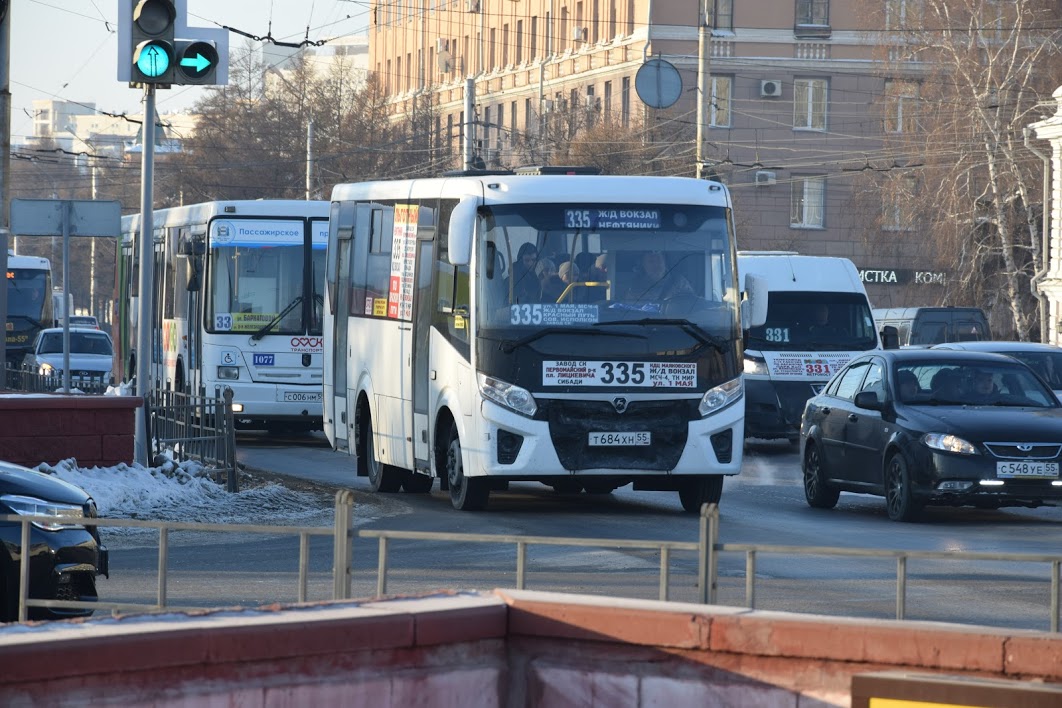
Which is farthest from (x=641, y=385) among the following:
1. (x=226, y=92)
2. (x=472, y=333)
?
(x=226, y=92)

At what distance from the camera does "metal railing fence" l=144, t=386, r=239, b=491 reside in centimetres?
1784

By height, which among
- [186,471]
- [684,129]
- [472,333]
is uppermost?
[684,129]

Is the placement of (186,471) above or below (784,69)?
below

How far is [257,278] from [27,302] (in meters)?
28.0

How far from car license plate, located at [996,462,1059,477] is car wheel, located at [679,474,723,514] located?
2.24 m

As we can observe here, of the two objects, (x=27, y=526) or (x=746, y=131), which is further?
(x=746, y=131)

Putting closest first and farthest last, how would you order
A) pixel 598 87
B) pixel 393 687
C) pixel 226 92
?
1. pixel 393 687
2. pixel 598 87
3. pixel 226 92

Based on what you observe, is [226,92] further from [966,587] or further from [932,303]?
[966,587]

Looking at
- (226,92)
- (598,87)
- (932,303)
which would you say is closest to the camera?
(932,303)

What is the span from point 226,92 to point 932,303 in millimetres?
30185

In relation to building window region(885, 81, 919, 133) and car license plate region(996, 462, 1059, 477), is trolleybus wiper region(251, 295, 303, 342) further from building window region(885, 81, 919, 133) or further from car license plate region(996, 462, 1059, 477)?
building window region(885, 81, 919, 133)

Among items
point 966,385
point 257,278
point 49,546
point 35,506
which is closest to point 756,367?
point 257,278

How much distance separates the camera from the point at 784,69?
69438 mm

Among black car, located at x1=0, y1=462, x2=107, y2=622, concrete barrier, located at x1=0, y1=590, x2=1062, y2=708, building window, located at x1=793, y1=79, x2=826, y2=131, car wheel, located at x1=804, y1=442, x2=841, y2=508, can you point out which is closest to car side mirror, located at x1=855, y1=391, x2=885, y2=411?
car wheel, located at x1=804, y1=442, x2=841, y2=508
